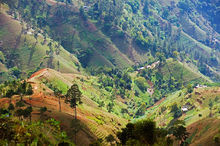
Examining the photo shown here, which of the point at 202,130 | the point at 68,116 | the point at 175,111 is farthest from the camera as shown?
the point at 175,111

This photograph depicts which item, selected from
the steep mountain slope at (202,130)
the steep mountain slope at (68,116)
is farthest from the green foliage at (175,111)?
the steep mountain slope at (68,116)

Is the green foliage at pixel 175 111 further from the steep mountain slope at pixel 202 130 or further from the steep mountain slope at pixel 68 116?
the steep mountain slope at pixel 68 116

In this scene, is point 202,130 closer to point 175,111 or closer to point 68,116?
point 68,116

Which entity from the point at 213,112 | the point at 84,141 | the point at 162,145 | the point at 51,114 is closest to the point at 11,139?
the point at 162,145

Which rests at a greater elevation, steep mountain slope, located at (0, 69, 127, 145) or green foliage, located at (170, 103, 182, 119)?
steep mountain slope, located at (0, 69, 127, 145)

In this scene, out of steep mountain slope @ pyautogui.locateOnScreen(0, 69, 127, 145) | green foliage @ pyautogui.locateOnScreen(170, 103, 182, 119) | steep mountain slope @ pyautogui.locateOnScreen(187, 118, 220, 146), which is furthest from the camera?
green foliage @ pyautogui.locateOnScreen(170, 103, 182, 119)

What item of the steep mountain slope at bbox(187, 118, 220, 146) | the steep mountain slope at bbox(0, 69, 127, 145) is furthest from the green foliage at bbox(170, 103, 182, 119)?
the steep mountain slope at bbox(0, 69, 127, 145)

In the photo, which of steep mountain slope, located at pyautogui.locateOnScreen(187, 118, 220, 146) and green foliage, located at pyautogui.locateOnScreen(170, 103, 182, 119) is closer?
steep mountain slope, located at pyautogui.locateOnScreen(187, 118, 220, 146)

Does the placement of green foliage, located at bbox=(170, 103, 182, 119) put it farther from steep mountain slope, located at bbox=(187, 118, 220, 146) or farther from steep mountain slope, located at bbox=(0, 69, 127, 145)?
steep mountain slope, located at bbox=(0, 69, 127, 145)

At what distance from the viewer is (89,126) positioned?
96.6 metres

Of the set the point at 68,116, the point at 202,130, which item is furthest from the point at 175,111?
the point at 68,116

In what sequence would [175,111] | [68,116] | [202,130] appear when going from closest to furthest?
1. [68,116]
2. [202,130]
3. [175,111]

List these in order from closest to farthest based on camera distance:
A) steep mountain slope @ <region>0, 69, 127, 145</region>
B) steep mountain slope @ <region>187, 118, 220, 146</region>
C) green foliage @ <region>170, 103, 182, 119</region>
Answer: steep mountain slope @ <region>0, 69, 127, 145</region> < steep mountain slope @ <region>187, 118, 220, 146</region> < green foliage @ <region>170, 103, 182, 119</region>

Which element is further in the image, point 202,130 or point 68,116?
point 202,130
